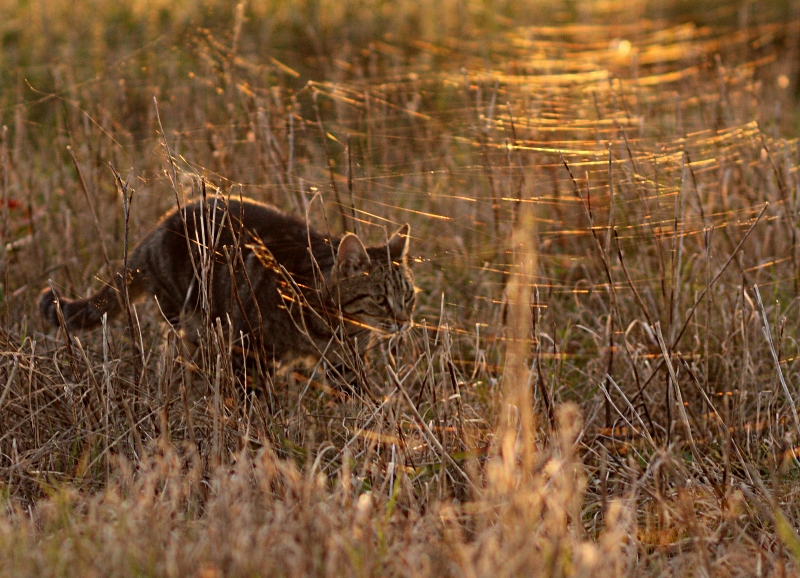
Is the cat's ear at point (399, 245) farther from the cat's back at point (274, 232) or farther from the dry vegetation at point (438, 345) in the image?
the cat's back at point (274, 232)

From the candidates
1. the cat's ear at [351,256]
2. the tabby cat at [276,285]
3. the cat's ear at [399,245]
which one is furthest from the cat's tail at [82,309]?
the cat's ear at [399,245]

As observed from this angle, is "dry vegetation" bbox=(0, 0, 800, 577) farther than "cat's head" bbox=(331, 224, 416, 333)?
No

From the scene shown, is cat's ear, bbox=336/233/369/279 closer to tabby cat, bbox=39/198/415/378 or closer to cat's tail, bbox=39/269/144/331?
tabby cat, bbox=39/198/415/378

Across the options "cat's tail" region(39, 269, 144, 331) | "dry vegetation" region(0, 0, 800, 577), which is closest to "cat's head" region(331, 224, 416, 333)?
"dry vegetation" region(0, 0, 800, 577)

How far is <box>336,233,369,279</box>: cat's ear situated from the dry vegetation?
0.35 feet

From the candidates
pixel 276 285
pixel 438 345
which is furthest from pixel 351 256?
pixel 438 345

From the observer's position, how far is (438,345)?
3164mm

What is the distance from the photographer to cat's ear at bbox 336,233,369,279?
113 inches

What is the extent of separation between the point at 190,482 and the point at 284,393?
83 cm

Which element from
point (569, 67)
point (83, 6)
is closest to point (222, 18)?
point (569, 67)

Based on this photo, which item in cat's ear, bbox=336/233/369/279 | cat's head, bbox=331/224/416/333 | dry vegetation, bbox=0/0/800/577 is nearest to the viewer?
dry vegetation, bbox=0/0/800/577

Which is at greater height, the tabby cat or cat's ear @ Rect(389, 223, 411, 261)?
cat's ear @ Rect(389, 223, 411, 261)

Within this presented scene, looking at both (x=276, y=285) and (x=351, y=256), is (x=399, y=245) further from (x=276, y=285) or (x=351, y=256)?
(x=276, y=285)

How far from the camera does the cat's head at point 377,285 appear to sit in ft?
9.86
